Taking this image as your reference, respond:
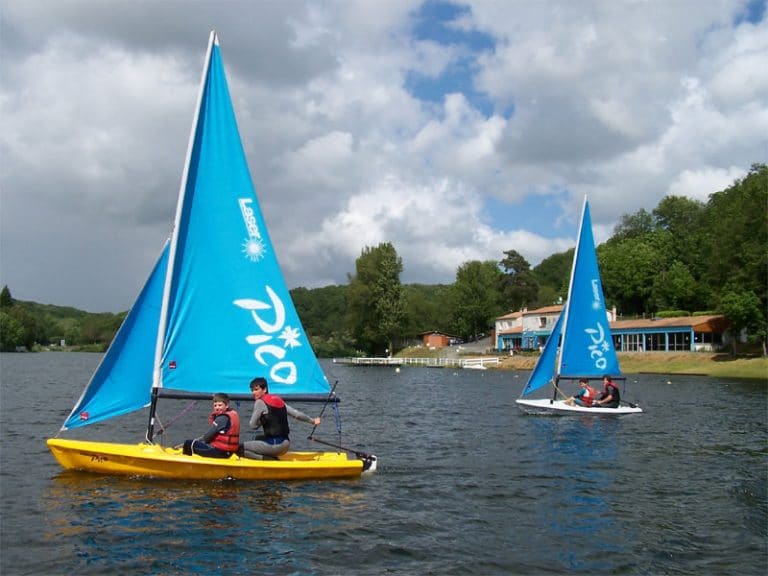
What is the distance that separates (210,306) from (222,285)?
576mm

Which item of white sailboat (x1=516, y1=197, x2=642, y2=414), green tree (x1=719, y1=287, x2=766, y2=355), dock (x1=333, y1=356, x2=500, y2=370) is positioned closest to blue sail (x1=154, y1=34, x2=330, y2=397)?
white sailboat (x1=516, y1=197, x2=642, y2=414)

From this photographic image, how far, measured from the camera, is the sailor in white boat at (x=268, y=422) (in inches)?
623

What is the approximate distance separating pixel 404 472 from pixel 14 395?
30.8 m

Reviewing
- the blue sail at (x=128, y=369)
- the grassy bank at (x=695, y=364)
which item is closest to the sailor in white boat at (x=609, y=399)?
the blue sail at (x=128, y=369)

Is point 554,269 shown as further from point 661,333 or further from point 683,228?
point 661,333

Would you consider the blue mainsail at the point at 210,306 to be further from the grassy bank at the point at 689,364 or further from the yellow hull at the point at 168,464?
the grassy bank at the point at 689,364

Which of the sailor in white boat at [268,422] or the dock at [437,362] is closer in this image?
the sailor in white boat at [268,422]

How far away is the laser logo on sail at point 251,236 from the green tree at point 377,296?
9368cm

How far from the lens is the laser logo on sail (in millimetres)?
16812

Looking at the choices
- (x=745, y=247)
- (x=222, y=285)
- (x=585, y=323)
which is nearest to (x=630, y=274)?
(x=745, y=247)

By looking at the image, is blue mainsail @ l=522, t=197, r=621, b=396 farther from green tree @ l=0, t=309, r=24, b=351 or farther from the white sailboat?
green tree @ l=0, t=309, r=24, b=351

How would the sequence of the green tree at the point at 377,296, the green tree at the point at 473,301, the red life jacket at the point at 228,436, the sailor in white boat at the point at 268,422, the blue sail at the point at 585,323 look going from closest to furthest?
the red life jacket at the point at 228,436, the sailor in white boat at the point at 268,422, the blue sail at the point at 585,323, the green tree at the point at 377,296, the green tree at the point at 473,301

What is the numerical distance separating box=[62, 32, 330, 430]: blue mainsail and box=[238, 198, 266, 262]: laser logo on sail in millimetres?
24

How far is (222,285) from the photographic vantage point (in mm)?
16578
